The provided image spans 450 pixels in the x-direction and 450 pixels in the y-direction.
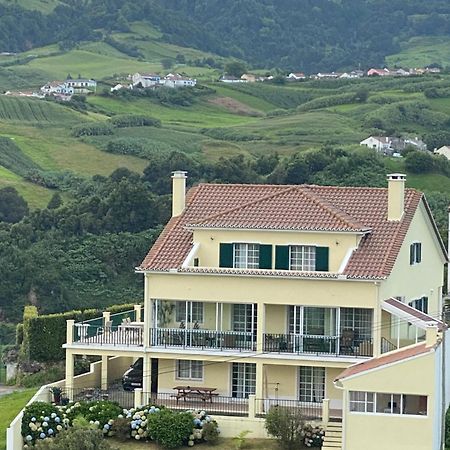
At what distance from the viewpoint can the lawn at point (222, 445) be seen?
36297mm

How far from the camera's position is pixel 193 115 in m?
174

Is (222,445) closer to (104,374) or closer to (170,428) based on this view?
(170,428)

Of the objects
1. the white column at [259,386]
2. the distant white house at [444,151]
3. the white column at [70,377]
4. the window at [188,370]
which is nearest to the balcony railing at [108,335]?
the white column at [70,377]

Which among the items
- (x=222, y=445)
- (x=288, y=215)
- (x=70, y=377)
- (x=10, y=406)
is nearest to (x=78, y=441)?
Result: (x=222, y=445)

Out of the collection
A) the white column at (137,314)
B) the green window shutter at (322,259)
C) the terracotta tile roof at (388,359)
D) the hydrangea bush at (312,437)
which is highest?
the green window shutter at (322,259)

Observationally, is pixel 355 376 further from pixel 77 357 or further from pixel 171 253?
pixel 77 357

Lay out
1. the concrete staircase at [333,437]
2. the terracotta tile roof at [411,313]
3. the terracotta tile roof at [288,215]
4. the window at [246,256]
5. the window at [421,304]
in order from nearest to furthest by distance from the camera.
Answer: the concrete staircase at [333,437]
the terracotta tile roof at [411,313]
the terracotta tile roof at [288,215]
the window at [246,256]
the window at [421,304]

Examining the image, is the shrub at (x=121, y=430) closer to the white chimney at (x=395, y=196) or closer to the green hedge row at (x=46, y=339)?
the white chimney at (x=395, y=196)

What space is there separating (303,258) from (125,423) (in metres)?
5.75

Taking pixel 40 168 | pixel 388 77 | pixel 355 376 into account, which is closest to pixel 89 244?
pixel 40 168

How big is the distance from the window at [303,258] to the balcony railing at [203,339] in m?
1.94

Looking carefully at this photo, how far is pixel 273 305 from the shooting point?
127 ft

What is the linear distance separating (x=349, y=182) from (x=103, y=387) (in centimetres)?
5467

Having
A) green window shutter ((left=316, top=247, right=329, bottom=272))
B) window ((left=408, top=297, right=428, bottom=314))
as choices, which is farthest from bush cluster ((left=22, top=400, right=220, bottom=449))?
window ((left=408, top=297, right=428, bottom=314))
